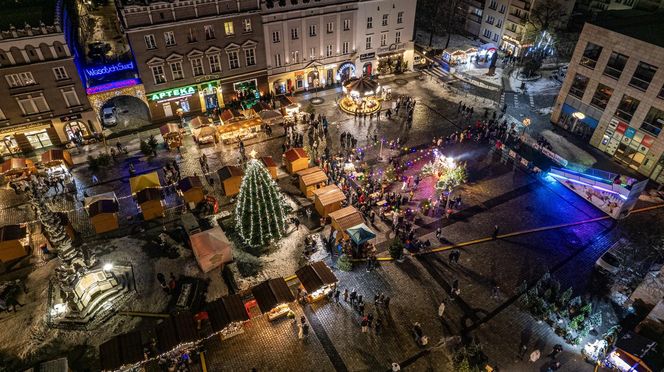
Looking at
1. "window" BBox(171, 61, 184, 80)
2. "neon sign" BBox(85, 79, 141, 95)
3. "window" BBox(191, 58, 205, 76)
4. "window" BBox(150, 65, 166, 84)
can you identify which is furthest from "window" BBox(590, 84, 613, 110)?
"neon sign" BBox(85, 79, 141, 95)

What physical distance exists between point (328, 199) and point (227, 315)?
13327 mm

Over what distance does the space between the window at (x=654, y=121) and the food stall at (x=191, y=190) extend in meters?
44.6

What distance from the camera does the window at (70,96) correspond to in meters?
44.4

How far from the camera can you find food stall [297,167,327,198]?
38.8 meters

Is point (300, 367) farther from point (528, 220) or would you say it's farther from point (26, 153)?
point (26, 153)

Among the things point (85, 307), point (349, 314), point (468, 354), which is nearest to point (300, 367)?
point (349, 314)

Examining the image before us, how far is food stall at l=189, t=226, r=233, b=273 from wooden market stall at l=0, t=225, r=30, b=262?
14.0 metres

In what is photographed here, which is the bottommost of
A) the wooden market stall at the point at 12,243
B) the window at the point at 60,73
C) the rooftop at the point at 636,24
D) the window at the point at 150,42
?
the wooden market stall at the point at 12,243

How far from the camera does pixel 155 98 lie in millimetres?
49469

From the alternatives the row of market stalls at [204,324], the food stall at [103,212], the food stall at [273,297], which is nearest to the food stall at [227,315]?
the row of market stalls at [204,324]

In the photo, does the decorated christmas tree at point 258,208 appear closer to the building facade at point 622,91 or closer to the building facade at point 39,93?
the building facade at point 39,93

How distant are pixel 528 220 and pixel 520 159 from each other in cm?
946

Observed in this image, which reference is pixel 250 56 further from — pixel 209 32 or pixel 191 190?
pixel 191 190

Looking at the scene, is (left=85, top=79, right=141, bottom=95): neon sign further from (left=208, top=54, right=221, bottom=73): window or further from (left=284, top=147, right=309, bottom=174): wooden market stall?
(left=284, top=147, right=309, bottom=174): wooden market stall
